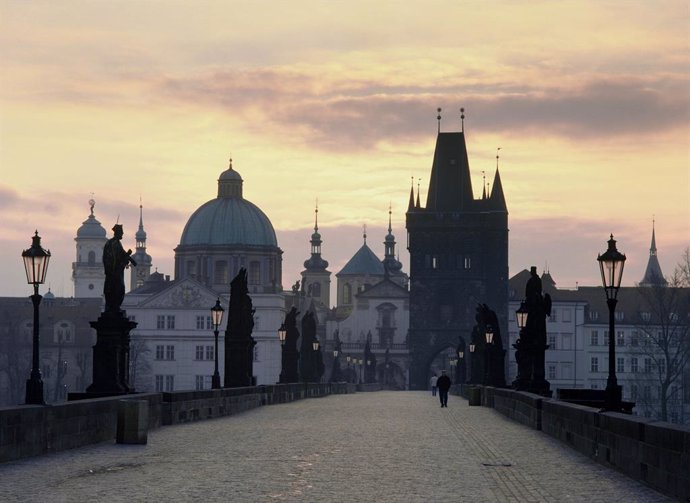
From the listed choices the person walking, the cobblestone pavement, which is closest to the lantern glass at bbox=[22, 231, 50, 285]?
the cobblestone pavement

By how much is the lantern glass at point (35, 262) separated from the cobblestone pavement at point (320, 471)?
355 centimetres

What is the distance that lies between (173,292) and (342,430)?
516ft

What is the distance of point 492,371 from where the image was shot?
217 ft

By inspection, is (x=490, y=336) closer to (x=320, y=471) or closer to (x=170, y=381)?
(x=320, y=471)

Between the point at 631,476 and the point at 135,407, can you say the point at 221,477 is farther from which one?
the point at 135,407

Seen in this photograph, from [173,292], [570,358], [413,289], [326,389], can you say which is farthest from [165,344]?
[326,389]

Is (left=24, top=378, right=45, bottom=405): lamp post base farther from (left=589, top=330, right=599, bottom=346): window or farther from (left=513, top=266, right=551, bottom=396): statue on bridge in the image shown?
(left=589, top=330, right=599, bottom=346): window

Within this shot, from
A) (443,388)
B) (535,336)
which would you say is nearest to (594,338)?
(443,388)

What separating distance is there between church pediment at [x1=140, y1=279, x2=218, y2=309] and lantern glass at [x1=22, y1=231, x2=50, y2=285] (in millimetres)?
160584

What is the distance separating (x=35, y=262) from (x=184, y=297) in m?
162

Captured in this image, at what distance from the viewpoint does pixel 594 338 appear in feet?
653

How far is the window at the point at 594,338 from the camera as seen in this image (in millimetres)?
198575

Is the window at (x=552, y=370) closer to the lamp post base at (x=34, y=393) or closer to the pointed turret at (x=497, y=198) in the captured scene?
the pointed turret at (x=497, y=198)

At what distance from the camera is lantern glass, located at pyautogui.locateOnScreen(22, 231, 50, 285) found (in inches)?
1162
